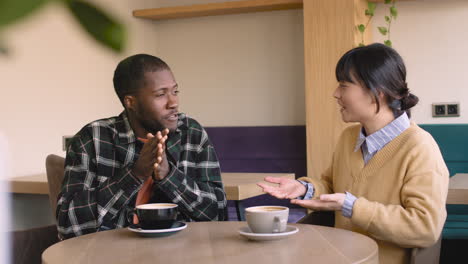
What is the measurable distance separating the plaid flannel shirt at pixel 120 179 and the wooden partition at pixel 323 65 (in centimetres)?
204

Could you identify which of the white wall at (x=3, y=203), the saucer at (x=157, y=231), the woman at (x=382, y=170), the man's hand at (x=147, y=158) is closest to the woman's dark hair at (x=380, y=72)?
the woman at (x=382, y=170)

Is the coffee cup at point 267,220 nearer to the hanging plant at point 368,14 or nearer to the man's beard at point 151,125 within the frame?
the man's beard at point 151,125

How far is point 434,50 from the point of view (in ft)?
13.3

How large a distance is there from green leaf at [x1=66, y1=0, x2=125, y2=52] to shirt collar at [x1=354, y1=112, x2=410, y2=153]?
1.67m

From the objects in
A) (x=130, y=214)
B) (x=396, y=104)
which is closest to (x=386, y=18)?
(x=396, y=104)

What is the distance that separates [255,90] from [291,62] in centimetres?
33

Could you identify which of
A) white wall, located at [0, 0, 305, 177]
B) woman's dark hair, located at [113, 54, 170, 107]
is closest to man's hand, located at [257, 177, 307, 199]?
woman's dark hair, located at [113, 54, 170, 107]

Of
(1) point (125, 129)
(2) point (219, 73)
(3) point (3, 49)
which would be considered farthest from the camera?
(2) point (219, 73)

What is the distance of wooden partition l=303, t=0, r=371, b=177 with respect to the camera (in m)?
3.97

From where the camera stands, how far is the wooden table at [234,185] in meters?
2.66

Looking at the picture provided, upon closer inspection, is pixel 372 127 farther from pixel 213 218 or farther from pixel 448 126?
pixel 448 126

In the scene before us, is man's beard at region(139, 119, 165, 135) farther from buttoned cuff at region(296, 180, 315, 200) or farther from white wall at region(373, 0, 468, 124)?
white wall at region(373, 0, 468, 124)

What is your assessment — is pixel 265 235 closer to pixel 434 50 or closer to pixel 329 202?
pixel 329 202

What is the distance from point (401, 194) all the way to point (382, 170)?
9cm
